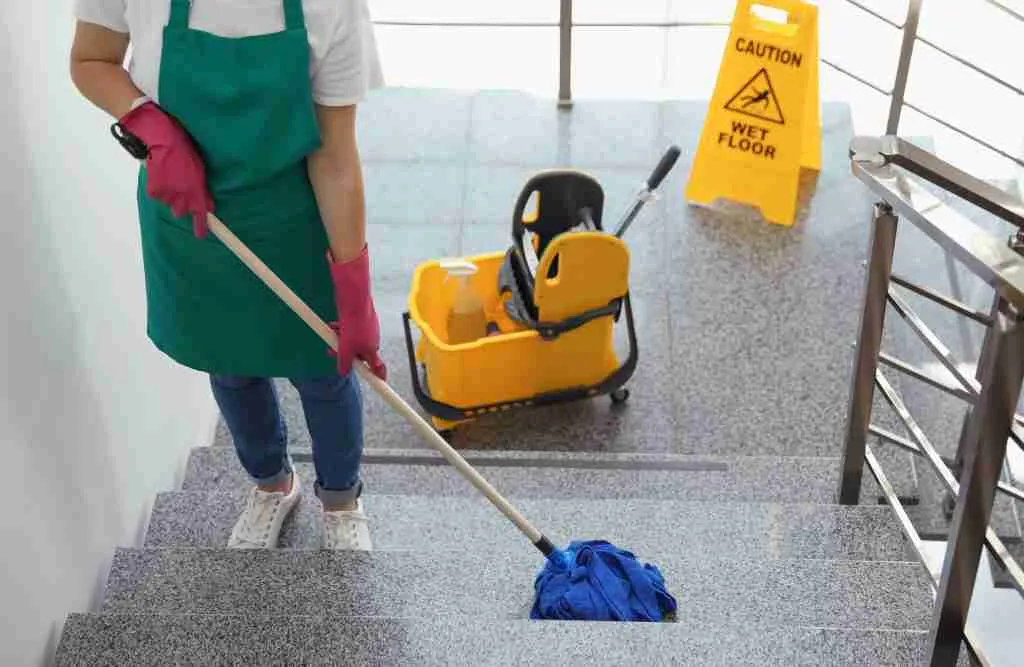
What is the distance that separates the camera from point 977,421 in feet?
5.10

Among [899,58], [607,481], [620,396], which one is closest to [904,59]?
[899,58]

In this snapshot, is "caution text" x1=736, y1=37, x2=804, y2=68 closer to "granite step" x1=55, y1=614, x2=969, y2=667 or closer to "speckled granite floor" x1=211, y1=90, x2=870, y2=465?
"speckled granite floor" x1=211, y1=90, x2=870, y2=465

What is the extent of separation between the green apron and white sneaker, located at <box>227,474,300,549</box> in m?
0.40

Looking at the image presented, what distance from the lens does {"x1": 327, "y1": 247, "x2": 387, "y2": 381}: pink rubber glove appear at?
6.10 feet

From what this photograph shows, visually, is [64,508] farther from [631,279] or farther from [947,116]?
[947,116]

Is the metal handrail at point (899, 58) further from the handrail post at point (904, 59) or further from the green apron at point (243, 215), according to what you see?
the green apron at point (243, 215)

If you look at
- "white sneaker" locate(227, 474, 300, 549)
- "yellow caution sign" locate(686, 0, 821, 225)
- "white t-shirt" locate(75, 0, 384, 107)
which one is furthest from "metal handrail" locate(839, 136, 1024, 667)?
"yellow caution sign" locate(686, 0, 821, 225)

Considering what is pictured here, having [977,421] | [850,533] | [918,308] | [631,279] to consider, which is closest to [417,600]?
[850,533]

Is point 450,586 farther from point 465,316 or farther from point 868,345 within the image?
point 465,316

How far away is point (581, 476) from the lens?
9.15 feet

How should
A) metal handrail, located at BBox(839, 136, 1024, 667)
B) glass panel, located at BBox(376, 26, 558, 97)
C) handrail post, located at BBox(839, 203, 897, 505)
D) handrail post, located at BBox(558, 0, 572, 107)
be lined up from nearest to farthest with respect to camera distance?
metal handrail, located at BBox(839, 136, 1024, 667), handrail post, located at BBox(839, 203, 897, 505), handrail post, located at BBox(558, 0, 572, 107), glass panel, located at BBox(376, 26, 558, 97)

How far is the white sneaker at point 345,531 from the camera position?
231cm

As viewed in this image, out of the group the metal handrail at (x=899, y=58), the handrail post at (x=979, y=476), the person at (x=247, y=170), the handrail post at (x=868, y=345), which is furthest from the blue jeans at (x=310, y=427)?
the metal handrail at (x=899, y=58)

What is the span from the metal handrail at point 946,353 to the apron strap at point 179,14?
0.96m
